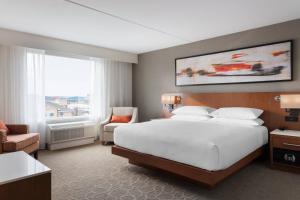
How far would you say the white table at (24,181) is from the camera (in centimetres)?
138

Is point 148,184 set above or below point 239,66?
below

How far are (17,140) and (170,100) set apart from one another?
316cm

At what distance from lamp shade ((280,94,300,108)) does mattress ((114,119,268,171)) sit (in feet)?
1.72

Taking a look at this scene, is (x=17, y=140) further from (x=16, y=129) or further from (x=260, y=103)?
(x=260, y=103)

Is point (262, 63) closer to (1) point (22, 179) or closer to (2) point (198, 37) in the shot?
(2) point (198, 37)

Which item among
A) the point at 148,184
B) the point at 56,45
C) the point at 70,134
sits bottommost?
the point at 148,184

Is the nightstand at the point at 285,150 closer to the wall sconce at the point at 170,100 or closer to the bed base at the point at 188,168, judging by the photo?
the bed base at the point at 188,168

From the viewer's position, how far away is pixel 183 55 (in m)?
5.18

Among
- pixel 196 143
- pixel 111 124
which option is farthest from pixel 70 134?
pixel 196 143

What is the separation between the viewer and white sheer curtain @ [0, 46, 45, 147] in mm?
4168

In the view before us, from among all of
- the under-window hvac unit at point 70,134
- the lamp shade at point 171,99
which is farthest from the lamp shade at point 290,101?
the under-window hvac unit at point 70,134

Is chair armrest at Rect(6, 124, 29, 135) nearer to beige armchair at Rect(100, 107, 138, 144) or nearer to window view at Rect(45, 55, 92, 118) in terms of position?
window view at Rect(45, 55, 92, 118)

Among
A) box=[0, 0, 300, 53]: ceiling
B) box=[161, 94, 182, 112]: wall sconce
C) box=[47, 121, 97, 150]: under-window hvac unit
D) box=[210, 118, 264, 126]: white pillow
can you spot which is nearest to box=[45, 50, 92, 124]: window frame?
box=[47, 121, 97, 150]: under-window hvac unit

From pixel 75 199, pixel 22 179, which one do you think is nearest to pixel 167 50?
pixel 75 199
